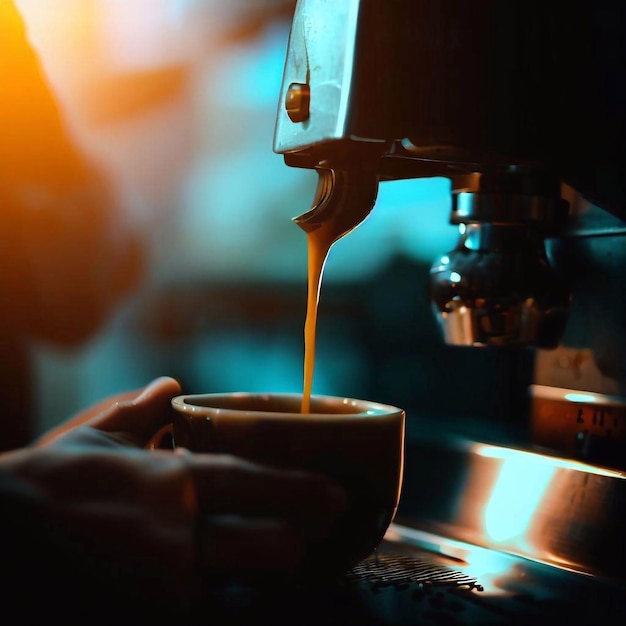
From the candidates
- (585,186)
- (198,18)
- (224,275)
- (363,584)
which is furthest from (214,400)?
(198,18)

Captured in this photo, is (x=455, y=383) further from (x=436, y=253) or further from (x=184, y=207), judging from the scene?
(x=184, y=207)

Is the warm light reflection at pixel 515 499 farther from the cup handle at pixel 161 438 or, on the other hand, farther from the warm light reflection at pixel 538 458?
the cup handle at pixel 161 438

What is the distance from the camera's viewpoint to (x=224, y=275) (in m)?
1.00

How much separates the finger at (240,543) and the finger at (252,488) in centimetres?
1

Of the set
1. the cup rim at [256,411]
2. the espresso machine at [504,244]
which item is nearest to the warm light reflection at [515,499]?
the espresso machine at [504,244]

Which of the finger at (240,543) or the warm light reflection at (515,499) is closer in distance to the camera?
the finger at (240,543)

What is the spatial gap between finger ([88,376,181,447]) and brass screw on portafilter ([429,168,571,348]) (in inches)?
7.1

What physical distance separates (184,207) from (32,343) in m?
0.24

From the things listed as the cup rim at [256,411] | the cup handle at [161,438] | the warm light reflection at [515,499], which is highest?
the cup rim at [256,411]

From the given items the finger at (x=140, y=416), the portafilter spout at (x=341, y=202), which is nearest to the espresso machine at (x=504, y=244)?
the portafilter spout at (x=341, y=202)

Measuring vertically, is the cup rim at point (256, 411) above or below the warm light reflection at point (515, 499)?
above

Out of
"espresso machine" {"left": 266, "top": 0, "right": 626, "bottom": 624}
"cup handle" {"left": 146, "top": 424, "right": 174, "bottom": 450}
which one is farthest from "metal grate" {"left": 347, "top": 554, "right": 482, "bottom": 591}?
"cup handle" {"left": 146, "top": 424, "right": 174, "bottom": 450}

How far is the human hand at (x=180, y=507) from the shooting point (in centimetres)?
32

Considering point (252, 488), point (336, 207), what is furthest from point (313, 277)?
point (252, 488)
